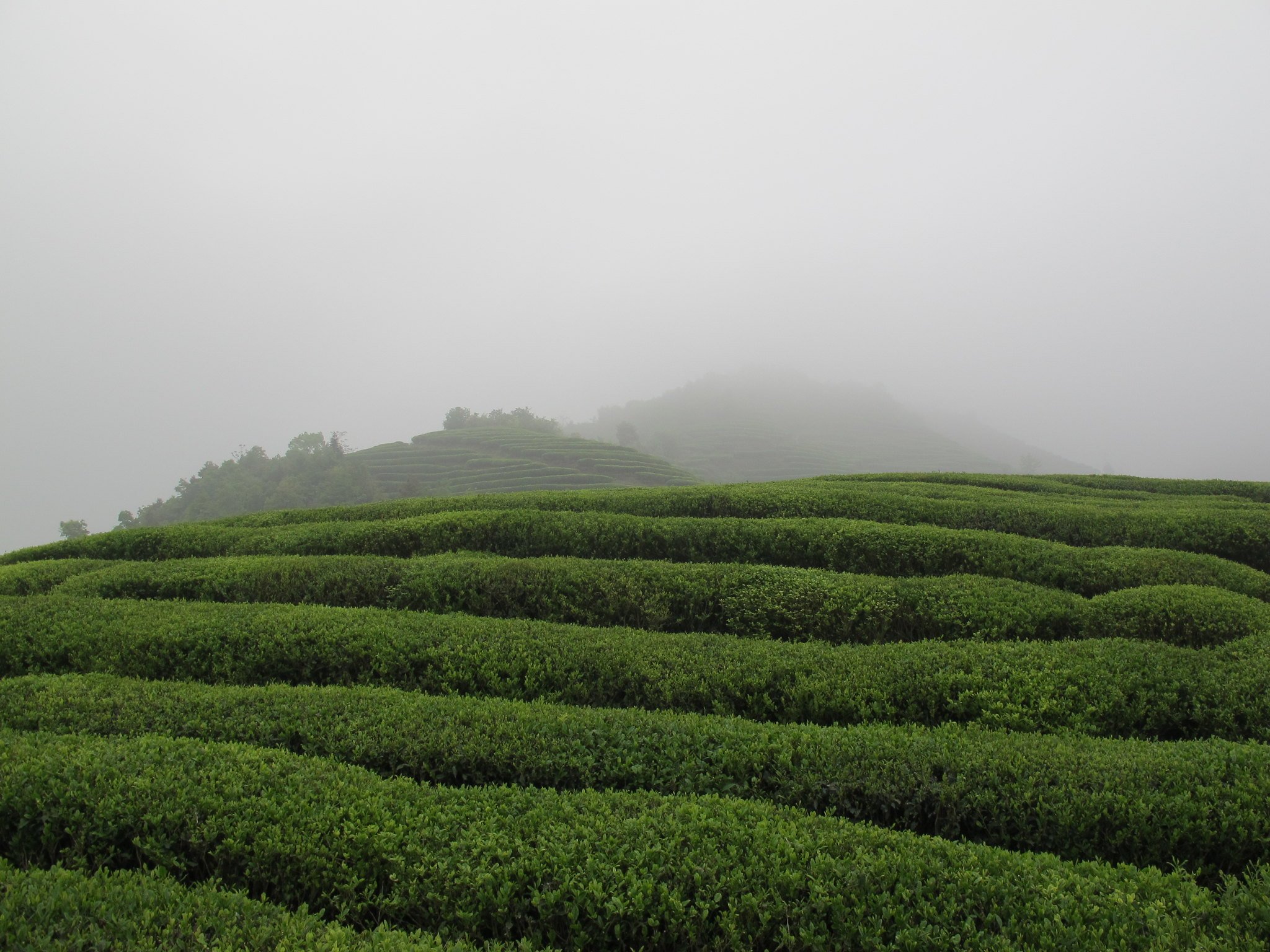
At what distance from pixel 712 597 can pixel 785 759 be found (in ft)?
16.6

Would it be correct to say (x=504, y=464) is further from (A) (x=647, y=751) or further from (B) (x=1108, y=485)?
(A) (x=647, y=751)

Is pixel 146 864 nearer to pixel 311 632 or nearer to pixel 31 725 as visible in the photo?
pixel 31 725

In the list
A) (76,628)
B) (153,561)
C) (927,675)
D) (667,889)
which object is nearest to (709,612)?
(927,675)

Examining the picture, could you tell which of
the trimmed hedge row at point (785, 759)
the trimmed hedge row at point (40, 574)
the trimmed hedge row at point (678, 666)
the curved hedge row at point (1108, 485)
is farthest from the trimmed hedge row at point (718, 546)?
the curved hedge row at point (1108, 485)

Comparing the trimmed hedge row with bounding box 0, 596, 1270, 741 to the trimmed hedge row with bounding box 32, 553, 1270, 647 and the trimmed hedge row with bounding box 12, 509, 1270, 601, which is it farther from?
the trimmed hedge row with bounding box 12, 509, 1270, 601

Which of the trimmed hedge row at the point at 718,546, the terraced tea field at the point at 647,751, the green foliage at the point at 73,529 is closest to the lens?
the terraced tea field at the point at 647,751

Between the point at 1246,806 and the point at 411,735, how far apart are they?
24.7 ft

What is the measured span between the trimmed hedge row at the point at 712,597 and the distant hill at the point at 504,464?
6268 cm

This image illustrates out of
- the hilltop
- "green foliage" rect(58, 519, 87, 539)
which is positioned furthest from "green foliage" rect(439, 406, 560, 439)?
"green foliage" rect(58, 519, 87, 539)

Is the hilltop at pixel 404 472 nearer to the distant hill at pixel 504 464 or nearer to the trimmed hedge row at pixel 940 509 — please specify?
the distant hill at pixel 504 464

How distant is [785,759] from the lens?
236 inches

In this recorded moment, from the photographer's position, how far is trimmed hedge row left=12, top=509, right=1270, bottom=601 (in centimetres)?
1154

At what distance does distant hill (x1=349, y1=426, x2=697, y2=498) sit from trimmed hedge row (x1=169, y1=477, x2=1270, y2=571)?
58.3 meters

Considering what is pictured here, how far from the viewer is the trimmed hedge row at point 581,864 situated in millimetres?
4105
